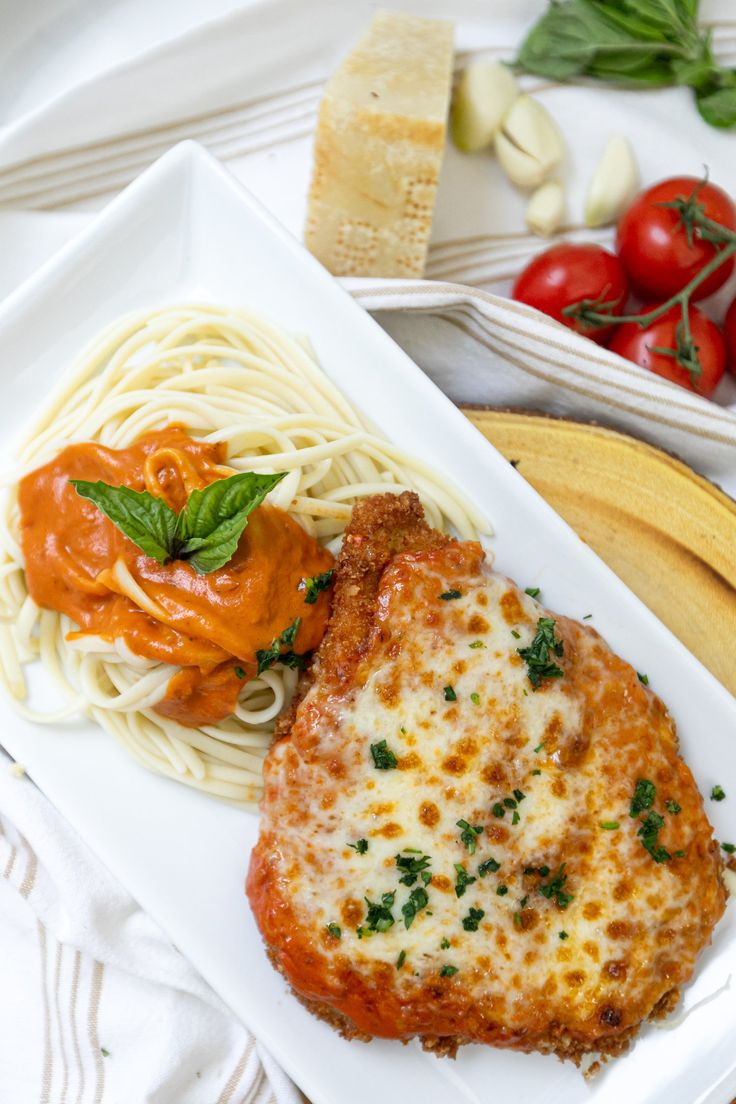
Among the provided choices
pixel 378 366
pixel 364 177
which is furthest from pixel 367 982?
pixel 364 177

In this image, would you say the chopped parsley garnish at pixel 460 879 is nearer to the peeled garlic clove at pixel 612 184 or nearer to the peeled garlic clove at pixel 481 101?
the peeled garlic clove at pixel 612 184

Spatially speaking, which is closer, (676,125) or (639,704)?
(639,704)

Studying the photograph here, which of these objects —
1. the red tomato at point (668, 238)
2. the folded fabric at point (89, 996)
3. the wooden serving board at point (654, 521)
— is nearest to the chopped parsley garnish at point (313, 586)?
the wooden serving board at point (654, 521)

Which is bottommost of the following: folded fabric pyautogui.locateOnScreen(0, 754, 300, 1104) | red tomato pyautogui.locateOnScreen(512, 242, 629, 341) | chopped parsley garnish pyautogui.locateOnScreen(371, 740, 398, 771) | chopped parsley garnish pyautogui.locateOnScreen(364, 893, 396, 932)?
folded fabric pyautogui.locateOnScreen(0, 754, 300, 1104)

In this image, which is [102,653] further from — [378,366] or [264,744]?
[378,366]

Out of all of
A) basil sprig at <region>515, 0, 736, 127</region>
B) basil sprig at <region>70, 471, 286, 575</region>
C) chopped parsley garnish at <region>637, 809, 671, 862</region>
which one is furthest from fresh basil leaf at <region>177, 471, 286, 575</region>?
basil sprig at <region>515, 0, 736, 127</region>

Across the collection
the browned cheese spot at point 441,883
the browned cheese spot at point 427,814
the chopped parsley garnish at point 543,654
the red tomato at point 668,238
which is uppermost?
the red tomato at point 668,238

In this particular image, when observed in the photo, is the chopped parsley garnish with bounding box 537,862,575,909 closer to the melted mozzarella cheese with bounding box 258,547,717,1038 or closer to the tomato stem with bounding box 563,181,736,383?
the melted mozzarella cheese with bounding box 258,547,717,1038
